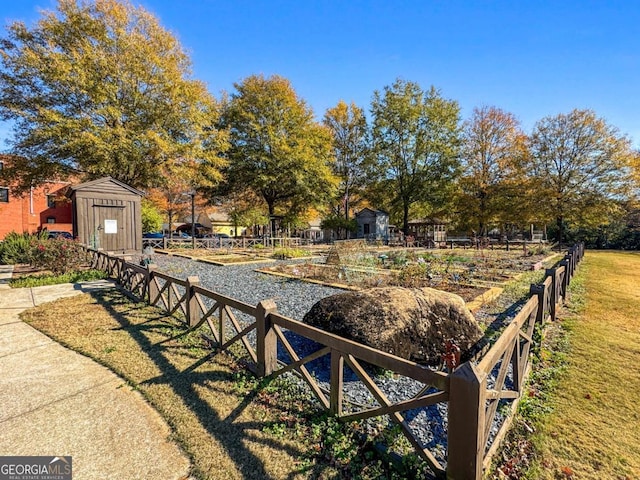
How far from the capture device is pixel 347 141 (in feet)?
108

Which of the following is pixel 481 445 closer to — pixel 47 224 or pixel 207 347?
pixel 207 347

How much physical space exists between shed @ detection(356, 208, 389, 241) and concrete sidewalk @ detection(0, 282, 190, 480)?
2741 cm

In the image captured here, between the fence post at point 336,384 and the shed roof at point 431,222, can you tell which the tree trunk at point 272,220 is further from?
the fence post at point 336,384

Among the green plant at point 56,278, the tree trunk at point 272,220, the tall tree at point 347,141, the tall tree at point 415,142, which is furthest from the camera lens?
the tall tree at point 347,141

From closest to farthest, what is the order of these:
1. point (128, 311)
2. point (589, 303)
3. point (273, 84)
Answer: point (128, 311) < point (589, 303) < point (273, 84)

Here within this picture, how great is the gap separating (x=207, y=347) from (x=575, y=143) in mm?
28787

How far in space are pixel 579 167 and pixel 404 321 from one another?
26.8 metres

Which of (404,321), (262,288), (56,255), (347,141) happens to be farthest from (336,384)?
(347,141)

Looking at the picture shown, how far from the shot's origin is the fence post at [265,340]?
3.30 m

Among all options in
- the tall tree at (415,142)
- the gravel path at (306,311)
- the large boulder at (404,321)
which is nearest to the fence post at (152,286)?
the gravel path at (306,311)

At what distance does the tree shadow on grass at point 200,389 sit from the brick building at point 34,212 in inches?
950

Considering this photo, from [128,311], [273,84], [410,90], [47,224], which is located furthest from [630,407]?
[47,224]

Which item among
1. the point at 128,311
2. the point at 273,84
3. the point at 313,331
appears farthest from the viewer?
the point at 273,84

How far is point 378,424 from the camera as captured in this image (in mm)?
2582
